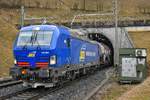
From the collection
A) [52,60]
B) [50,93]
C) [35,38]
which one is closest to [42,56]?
[52,60]

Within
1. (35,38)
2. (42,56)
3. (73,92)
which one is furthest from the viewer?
(35,38)

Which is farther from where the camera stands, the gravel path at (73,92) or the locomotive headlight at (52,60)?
the locomotive headlight at (52,60)

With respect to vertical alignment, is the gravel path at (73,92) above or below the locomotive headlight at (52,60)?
below

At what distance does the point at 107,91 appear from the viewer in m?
22.6

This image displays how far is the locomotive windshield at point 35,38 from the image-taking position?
74.2 feet

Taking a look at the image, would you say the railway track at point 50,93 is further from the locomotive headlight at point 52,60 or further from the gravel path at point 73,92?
the locomotive headlight at point 52,60

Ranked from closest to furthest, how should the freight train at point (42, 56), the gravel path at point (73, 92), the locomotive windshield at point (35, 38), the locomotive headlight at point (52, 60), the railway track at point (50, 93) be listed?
the railway track at point (50, 93) → the gravel path at point (73, 92) → the freight train at point (42, 56) → the locomotive headlight at point (52, 60) → the locomotive windshield at point (35, 38)

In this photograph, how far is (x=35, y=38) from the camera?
22828 mm

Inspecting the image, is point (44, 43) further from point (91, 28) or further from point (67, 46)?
point (91, 28)

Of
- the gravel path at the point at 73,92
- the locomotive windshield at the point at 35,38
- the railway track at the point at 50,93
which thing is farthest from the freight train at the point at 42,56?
the gravel path at the point at 73,92

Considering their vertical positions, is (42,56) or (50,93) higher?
(42,56)

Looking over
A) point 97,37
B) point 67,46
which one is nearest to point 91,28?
point 97,37

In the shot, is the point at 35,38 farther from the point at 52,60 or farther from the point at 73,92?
the point at 73,92

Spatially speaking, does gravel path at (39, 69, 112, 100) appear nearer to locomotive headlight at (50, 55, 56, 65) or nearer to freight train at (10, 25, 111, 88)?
freight train at (10, 25, 111, 88)
